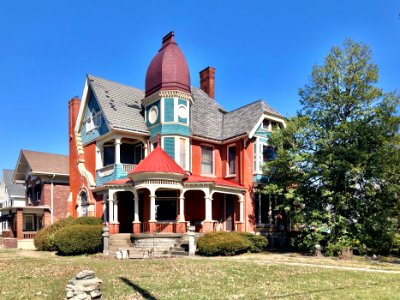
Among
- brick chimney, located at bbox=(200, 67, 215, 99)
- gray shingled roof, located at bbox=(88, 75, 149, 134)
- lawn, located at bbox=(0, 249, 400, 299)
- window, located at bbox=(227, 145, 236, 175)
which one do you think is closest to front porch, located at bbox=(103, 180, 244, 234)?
window, located at bbox=(227, 145, 236, 175)

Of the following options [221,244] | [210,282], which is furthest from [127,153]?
[210,282]

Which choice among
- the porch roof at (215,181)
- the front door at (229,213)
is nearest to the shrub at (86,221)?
the porch roof at (215,181)

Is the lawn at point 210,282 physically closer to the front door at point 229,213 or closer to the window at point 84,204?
the front door at point 229,213

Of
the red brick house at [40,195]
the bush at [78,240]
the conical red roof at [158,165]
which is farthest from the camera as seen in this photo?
the red brick house at [40,195]

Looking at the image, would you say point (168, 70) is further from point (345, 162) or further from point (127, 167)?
point (345, 162)

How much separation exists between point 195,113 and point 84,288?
72.3 ft

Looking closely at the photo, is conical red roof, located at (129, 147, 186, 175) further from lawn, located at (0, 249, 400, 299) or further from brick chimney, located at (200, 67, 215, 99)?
brick chimney, located at (200, 67, 215, 99)

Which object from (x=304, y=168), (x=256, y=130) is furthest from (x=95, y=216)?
(x=304, y=168)

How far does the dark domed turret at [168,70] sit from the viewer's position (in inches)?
1080

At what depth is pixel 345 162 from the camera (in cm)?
2091

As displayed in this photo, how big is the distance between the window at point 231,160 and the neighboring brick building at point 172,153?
0.07 m

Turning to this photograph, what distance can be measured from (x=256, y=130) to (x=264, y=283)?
667 inches

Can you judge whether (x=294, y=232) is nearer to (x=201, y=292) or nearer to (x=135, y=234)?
(x=135, y=234)

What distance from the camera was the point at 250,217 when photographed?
2688 cm
